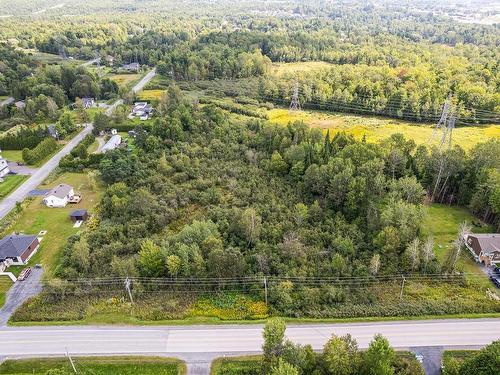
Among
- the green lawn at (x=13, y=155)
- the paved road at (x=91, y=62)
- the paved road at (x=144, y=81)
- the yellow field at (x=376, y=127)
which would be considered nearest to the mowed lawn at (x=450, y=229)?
the yellow field at (x=376, y=127)

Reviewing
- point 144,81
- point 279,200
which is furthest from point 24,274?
point 144,81

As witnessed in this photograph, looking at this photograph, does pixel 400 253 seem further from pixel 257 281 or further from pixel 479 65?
pixel 479 65

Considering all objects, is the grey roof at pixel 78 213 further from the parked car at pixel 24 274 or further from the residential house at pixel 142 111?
the residential house at pixel 142 111

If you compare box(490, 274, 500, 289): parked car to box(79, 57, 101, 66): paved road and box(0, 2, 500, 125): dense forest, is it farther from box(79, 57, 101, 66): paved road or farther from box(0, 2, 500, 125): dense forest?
box(79, 57, 101, 66): paved road

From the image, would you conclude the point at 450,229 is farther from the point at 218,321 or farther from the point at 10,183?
the point at 10,183

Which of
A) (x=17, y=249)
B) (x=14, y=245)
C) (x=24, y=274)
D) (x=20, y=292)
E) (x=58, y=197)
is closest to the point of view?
(x=20, y=292)
